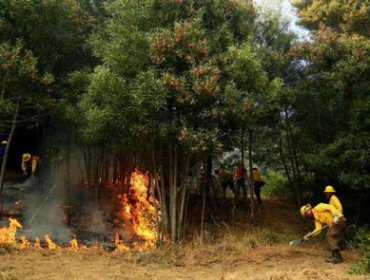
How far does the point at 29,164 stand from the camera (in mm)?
18141

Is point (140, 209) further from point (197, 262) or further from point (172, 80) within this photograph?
point (172, 80)

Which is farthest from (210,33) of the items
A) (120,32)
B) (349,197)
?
(349,197)

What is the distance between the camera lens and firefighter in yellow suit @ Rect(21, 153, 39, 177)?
57.7 feet

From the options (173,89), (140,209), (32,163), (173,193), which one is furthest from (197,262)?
(32,163)

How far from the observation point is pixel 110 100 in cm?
1152

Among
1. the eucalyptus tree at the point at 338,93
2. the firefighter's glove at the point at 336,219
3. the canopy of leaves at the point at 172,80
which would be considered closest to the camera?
the firefighter's glove at the point at 336,219

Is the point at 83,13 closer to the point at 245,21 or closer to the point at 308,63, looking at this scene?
the point at 245,21

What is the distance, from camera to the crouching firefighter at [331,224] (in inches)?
409

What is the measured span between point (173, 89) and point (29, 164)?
918 cm

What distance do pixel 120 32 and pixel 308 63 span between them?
5859 millimetres

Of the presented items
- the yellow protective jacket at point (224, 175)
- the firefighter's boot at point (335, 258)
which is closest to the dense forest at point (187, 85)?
the yellow protective jacket at point (224, 175)

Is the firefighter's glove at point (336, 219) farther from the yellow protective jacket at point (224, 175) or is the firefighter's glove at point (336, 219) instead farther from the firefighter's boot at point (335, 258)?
the yellow protective jacket at point (224, 175)

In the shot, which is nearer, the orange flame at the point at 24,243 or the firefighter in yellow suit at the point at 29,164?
the orange flame at the point at 24,243

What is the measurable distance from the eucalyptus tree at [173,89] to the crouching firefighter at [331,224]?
2.87 meters
